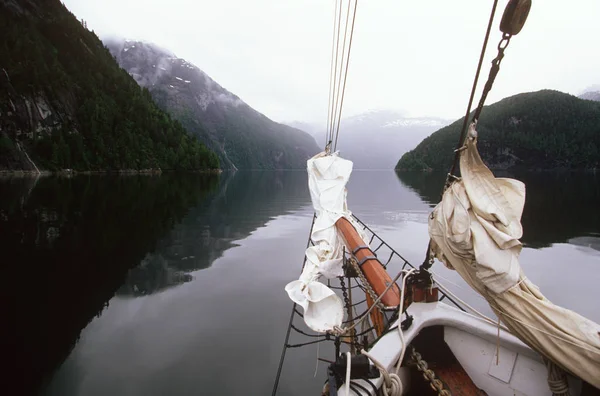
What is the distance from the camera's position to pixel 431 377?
11.6 feet

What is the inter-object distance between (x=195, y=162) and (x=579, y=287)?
4444 inches

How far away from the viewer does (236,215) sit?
23906 millimetres

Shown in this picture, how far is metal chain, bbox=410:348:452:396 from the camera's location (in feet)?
11.2

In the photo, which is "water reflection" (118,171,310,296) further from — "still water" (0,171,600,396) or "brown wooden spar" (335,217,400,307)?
"brown wooden spar" (335,217,400,307)

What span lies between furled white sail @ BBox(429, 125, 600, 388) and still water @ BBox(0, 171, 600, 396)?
11.6 feet

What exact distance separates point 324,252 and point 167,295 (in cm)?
516

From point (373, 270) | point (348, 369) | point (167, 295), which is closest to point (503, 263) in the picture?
point (348, 369)

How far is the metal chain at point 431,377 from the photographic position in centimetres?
341

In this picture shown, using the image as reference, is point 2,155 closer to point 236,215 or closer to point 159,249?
point 236,215

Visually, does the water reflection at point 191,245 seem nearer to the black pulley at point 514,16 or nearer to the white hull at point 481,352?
the white hull at point 481,352

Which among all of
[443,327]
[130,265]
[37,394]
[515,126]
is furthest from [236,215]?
[515,126]

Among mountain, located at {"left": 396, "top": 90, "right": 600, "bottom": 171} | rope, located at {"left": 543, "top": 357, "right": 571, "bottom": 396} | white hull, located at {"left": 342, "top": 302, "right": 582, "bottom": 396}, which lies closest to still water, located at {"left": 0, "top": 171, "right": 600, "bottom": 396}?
white hull, located at {"left": 342, "top": 302, "right": 582, "bottom": 396}

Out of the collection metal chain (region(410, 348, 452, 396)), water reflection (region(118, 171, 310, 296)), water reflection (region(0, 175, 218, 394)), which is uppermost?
metal chain (region(410, 348, 452, 396))

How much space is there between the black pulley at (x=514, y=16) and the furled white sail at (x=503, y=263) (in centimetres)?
99
